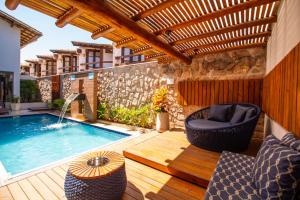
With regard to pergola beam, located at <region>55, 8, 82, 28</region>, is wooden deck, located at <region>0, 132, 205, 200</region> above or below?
below

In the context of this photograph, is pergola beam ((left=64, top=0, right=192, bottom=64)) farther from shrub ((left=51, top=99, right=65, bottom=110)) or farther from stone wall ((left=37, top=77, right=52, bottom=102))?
stone wall ((left=37, top=77, right=52, bottom=102))

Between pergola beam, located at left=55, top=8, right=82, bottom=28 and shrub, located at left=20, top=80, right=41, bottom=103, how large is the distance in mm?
13088

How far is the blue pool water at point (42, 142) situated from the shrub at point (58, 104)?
8.77ft

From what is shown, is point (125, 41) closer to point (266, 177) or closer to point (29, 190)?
point (29, 190)

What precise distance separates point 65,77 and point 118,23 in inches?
395

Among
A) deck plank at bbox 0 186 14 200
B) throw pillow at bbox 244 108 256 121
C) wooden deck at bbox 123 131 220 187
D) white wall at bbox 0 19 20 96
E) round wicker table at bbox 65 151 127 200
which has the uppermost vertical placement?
white wall at bbox 0 19 20 96

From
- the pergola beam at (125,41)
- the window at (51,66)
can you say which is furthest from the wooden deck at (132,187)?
the window at (51,66)

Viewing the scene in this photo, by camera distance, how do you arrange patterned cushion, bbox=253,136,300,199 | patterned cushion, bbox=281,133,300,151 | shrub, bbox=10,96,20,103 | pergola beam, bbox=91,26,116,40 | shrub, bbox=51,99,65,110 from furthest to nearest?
shrub, bbox=10,96,20,103 → shrub, bbox=51,99,65,110 → pergola beam, bbox=91,26,116,40 → patterned cushion, bbox=281,133,300,151 → patterned cushion, bbox=253,136,300,199

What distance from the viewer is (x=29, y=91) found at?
1338 centimetres

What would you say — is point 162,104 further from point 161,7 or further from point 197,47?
point 161,7

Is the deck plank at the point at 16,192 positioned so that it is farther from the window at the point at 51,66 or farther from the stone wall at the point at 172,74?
the window at the point at 51,66

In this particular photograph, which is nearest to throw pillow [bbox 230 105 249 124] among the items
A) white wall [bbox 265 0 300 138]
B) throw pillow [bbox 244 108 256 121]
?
throw pillow [bbox 244 108 256 121]

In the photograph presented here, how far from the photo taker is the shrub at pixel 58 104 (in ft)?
35.3

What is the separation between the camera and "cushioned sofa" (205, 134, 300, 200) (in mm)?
1203
